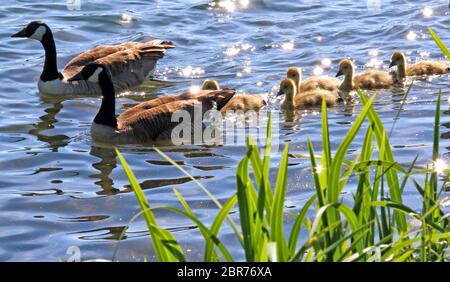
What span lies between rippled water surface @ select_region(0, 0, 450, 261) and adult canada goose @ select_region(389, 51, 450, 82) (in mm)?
174

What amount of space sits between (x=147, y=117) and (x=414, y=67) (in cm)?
369

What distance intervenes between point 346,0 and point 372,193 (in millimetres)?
12063

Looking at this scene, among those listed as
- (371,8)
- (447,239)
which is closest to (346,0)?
(371,8)

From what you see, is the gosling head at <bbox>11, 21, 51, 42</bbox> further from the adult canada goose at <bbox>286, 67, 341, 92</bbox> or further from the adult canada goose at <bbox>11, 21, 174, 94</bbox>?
the adult canada goose at <bbox>286, 67, 341, 92</bbox>

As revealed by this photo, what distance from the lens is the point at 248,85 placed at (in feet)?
39.1

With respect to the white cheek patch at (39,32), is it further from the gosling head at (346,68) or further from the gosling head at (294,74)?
the gosling head at (346,68)

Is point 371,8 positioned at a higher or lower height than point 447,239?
higher

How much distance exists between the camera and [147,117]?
10.0 meters

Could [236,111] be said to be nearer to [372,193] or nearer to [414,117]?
[414,117]

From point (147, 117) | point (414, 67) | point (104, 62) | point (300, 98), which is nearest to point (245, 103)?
point (300, 98)

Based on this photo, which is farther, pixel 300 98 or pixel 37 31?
pixel 37 31

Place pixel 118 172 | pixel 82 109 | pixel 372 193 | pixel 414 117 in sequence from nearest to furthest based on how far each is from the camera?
pixel 372 193 < pixel 118 172 < pixel 414 117 < pixel 82 109

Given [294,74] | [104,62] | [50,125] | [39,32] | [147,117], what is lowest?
[50,125]

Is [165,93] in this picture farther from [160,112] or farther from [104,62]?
[160,112]
